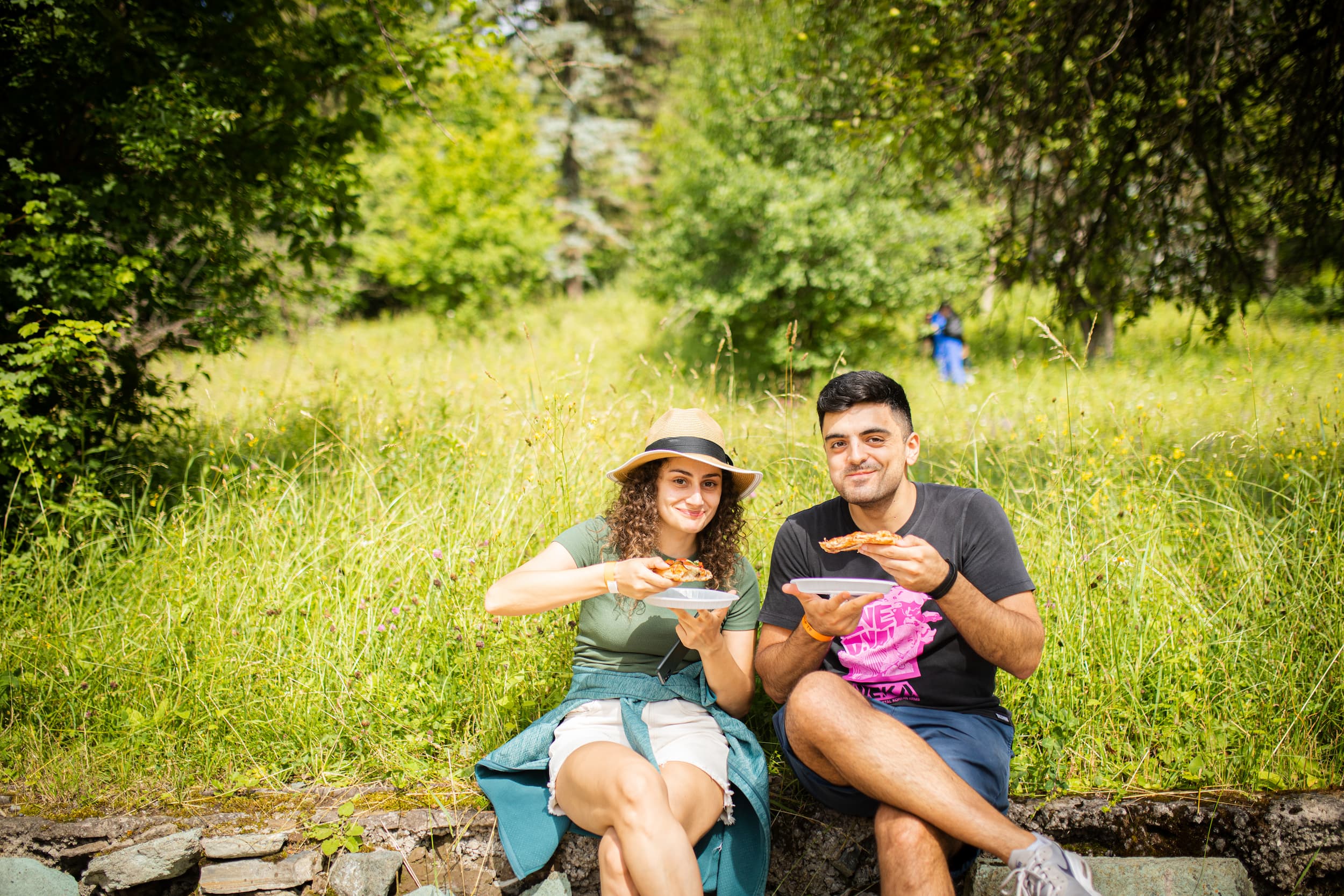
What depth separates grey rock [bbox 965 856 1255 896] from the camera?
2.32m

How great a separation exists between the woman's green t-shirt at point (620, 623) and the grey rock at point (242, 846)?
111 cm

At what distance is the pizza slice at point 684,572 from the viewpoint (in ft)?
7.17

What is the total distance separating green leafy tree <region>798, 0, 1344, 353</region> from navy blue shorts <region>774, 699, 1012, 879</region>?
301 centimetres

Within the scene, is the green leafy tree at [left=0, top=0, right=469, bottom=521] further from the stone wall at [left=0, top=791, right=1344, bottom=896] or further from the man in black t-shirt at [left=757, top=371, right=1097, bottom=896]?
the man in black t-shirt at [left=757, top=371, right=1097, bottom=896]

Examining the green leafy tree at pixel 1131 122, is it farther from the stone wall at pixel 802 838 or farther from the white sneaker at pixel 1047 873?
the white sneaker at pixel 1047 873

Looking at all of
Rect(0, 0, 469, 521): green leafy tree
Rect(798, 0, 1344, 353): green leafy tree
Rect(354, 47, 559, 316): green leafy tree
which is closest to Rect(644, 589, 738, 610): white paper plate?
Rect(0, 0, 469, 521): green leafy tree

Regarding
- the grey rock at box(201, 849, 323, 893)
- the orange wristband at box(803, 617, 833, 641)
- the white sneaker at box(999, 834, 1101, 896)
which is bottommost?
the grey rock at box(201, 849, 323, 893)

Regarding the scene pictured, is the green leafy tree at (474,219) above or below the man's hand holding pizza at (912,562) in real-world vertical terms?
above

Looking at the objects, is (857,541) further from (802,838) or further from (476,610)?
(476,610)

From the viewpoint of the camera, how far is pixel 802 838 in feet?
8.36

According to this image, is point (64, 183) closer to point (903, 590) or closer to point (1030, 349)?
point (903, 590)

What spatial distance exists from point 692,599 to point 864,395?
0.84 m

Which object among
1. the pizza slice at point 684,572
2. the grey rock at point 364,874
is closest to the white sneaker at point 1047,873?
the pizza slice at point 684,572

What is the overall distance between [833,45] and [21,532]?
5.90m
